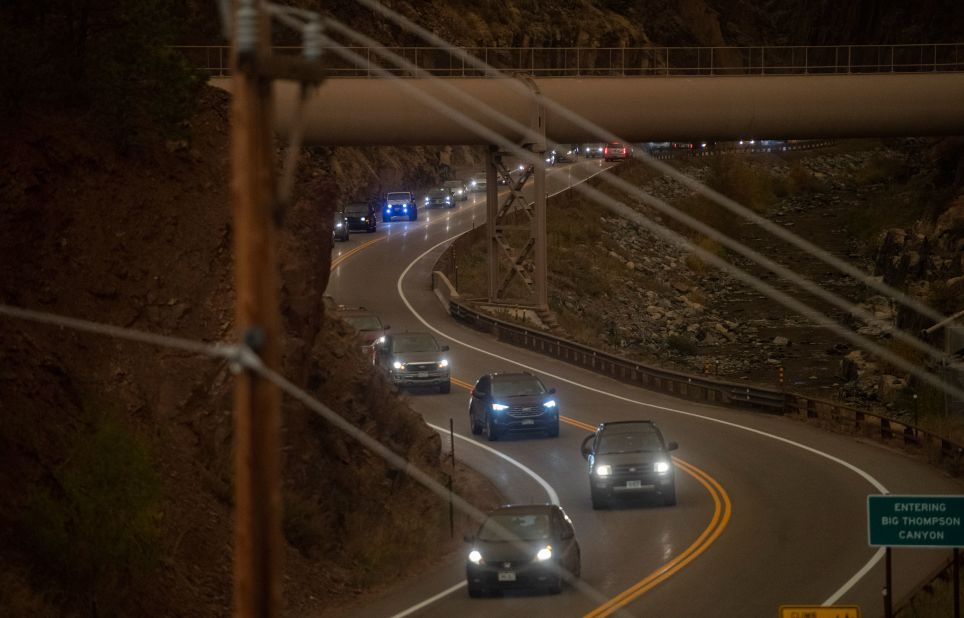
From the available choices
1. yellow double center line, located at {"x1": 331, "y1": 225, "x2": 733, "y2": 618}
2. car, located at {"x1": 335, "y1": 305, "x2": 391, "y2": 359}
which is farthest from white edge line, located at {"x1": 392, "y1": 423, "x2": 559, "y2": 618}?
car, located at {"x1": 335, "y1": 305, "x2": 391, "y2": 359}

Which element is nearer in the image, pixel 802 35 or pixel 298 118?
pixel 298 118

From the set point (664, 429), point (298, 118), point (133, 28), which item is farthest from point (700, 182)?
point (298, 118)

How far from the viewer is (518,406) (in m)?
36.9

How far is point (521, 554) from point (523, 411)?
14620 mm

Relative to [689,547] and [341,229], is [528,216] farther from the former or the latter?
[689,547]

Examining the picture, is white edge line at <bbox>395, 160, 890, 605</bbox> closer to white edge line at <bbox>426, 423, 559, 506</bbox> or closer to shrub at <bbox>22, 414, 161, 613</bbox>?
white edge line at <bbox>426, 423, 559, 506</bbox>

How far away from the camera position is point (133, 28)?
2833cm

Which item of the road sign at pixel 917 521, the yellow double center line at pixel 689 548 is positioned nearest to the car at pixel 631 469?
the yellow double center line at pixel 689 548

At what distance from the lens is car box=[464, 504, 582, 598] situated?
73.2 feet

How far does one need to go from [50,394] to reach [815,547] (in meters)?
13.5

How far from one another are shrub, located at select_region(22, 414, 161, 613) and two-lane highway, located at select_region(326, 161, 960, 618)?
5.26 metres

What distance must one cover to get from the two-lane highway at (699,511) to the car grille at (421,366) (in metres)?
0.95

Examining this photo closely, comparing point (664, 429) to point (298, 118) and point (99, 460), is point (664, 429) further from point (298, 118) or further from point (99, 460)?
point (298, 118)

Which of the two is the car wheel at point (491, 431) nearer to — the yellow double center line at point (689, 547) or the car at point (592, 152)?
the yellow double center line at point (689, 547)
